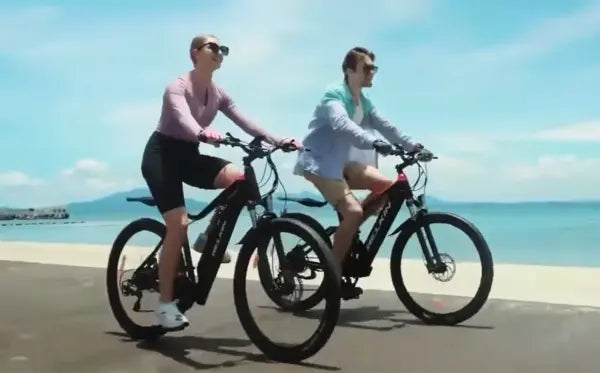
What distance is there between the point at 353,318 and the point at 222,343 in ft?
4.04

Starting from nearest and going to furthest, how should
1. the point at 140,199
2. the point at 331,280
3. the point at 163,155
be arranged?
1. the point at 331,280
2. the point at 163,155
3. the point at 140,199

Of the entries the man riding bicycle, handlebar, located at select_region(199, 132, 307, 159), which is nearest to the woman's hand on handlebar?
handlebar, located at select_region(199, 132, 307, 159)

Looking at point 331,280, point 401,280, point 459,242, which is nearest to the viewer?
point 331,280

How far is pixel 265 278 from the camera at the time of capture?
186 inches

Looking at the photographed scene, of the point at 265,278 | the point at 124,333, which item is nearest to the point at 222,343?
the point at 265,278

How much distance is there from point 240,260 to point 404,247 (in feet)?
5.32

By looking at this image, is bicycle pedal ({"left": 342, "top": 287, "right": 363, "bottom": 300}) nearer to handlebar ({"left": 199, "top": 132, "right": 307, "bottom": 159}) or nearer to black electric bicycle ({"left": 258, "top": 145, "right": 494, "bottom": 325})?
black electric bicycle ({"left": 258, "top": 145, "right": 494, "bottom": 325})

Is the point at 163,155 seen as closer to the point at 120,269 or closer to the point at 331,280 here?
the point at 120,269

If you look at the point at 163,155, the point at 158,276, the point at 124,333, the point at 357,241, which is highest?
the point at 163,155

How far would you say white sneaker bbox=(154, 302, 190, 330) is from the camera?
4.36 metres

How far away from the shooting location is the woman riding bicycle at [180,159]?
4.39 m

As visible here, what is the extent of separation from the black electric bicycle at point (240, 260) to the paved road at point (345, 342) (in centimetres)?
12

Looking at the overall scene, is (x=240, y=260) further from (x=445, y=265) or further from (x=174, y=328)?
(x=445, y=265)

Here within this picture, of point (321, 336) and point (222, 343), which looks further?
point (222, 343)
